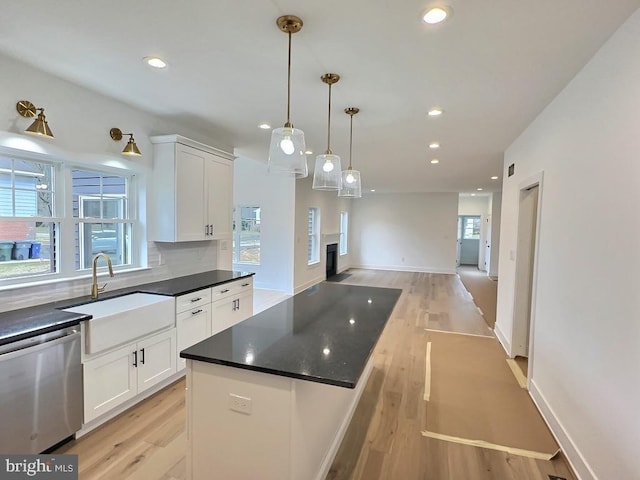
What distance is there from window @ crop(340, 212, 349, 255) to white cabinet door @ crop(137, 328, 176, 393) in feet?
25.1

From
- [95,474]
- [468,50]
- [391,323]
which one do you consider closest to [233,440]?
[95,474]

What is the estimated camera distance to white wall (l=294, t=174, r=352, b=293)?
6816 mm

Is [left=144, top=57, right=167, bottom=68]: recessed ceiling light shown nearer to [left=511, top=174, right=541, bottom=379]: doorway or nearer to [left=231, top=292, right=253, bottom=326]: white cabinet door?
[left=231, top=292, right=253, bottom=326]: white cabinet door

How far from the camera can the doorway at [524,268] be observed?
11.5 feet

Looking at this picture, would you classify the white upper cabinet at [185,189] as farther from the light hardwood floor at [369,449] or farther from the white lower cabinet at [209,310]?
the light hardwood floor at [369,449]

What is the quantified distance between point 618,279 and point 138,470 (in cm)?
292

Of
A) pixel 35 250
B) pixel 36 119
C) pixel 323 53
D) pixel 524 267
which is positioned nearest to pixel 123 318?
pixel 35 250

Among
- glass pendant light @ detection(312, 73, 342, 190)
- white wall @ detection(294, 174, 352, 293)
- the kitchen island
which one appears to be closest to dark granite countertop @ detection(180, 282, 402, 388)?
the kitchen island

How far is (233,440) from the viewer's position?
1.52 metres

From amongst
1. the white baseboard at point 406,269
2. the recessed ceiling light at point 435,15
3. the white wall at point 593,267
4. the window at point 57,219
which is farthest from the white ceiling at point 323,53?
the white baseboard at point 406,269

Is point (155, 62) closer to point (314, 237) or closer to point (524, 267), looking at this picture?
point (524, 267)

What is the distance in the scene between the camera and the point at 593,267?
1.91 m

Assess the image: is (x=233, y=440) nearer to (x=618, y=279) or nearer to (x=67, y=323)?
(x=67, y=323)

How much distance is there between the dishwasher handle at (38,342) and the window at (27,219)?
74 cm
